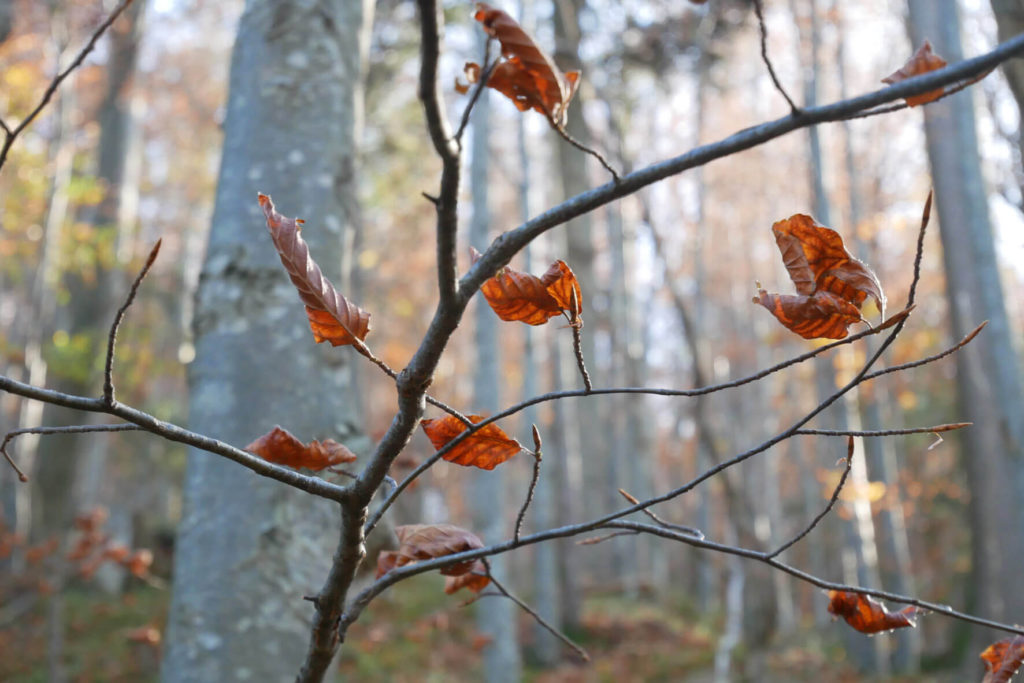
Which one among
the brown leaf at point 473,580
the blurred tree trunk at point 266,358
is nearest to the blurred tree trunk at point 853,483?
the blurred tree trunk at point 266,358

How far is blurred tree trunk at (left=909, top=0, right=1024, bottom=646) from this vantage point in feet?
18.5

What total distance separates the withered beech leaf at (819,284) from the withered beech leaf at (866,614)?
1.18 feet

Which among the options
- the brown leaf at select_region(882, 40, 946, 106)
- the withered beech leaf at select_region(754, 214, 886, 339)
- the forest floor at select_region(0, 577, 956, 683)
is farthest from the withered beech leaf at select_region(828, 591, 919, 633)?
the forest floor at select_region(0, 577, 956, 683)

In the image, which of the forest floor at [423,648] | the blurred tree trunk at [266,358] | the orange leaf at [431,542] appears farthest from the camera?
the forest floor at [423,648]

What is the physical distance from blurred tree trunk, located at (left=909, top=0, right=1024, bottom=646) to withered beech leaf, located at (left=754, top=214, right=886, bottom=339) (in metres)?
5.53

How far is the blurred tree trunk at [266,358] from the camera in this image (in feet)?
4.75

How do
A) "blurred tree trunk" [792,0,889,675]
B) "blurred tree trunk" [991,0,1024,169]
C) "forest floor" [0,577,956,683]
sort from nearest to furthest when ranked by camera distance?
"blurred tree trunk" [991,0,1024,169], "forest floor" [0,577,956,683], "blurred tree trunk" [792,0,889,675]

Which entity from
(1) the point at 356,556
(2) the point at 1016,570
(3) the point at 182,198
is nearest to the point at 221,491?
(1) the point at 356,556

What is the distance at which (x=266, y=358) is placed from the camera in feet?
5.28

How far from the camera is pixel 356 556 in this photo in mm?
760

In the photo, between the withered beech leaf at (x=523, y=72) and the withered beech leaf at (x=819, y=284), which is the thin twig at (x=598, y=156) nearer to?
the withered beech leaf at (x=523, y=72)

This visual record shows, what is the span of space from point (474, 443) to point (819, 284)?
1.38 feet

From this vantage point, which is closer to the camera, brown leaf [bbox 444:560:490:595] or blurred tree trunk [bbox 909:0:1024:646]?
brown leaf [bbox 444:560:490:595]

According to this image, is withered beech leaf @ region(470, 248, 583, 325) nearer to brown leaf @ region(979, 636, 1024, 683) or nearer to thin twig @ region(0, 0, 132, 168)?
thin twig @ region(0, 0, 132, 168)
